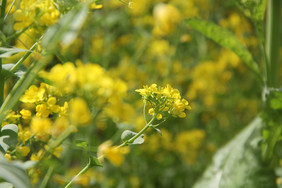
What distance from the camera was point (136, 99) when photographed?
1935mm

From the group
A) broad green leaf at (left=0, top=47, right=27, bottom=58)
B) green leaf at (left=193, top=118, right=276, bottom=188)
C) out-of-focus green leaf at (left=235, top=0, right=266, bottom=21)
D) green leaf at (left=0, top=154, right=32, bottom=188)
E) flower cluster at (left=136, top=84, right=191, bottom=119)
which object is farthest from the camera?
green leaf at (left=193, top=118, right=276, bottom=188)

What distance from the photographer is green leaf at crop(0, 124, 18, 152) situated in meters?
0.58

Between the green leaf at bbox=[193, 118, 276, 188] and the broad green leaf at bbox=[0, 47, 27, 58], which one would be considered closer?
the broad green leaf at bbox=[0, 47, 27, 58]

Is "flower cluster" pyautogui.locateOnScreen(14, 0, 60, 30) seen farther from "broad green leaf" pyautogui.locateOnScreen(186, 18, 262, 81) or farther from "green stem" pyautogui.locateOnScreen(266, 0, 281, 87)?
Result: "green stem" pyautogui.locateOnScreen(266, 0, 281, 87)

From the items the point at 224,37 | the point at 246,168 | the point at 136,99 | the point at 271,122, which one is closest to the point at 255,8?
the point at 224,37

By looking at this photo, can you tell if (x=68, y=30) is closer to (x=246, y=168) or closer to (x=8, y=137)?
(x=8, y=137)

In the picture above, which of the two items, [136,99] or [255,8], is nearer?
[255,8]

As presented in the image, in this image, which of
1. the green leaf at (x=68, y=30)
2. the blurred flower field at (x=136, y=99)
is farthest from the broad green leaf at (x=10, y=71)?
the green leaf at (x=68, y=30)

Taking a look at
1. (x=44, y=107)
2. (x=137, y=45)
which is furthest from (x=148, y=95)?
(x=137, y=45)

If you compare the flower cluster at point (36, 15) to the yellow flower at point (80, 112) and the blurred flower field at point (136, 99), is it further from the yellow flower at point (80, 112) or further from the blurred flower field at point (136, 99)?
the yellow flower at point (80, 112)

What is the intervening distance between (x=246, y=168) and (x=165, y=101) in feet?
1.86

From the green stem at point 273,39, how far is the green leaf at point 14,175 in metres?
0.87

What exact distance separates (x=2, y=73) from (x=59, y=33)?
0.77 feet

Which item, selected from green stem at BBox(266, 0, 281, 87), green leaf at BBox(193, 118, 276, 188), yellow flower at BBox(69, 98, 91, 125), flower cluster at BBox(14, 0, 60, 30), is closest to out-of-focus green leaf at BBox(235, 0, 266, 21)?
green stem at BBox(266, 0, 281, 87)
